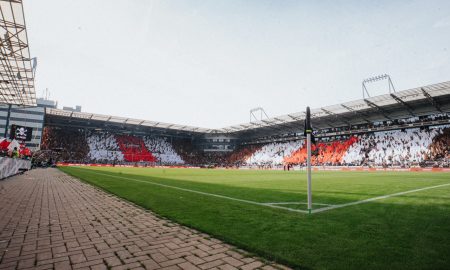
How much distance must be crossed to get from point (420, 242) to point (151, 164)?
207 feet

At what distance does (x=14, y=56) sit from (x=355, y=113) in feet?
166

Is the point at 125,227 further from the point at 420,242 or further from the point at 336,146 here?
the point at 336,146

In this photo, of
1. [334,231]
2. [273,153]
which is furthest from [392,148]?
[334,231]

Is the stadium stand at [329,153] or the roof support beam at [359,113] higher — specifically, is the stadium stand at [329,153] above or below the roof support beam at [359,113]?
below

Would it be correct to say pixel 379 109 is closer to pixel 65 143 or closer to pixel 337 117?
pixel 337 117

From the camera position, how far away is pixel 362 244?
3.92 meters

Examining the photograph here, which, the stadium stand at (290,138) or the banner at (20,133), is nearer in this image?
the banner at (20,133)

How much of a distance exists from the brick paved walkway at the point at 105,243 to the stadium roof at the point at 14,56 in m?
14.2

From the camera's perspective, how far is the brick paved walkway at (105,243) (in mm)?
3324

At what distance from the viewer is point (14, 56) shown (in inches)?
752

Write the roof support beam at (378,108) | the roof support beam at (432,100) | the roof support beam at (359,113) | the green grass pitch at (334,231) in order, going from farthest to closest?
the roof support beam at (359,113) → the roof support beam at (378,108) → the roof support beam at (432,100) → the green grass pitch at (334,231)

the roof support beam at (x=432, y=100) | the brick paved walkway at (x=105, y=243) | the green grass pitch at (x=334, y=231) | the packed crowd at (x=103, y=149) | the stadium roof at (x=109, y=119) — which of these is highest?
the roof support beam at (x=432, y=100)

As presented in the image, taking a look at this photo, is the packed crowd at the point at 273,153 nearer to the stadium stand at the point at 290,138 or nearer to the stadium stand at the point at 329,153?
the stadium stand at the point at 290,138

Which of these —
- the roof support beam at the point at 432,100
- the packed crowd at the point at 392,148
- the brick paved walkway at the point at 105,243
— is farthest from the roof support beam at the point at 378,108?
the brick paved walkway at the point at 105,243
